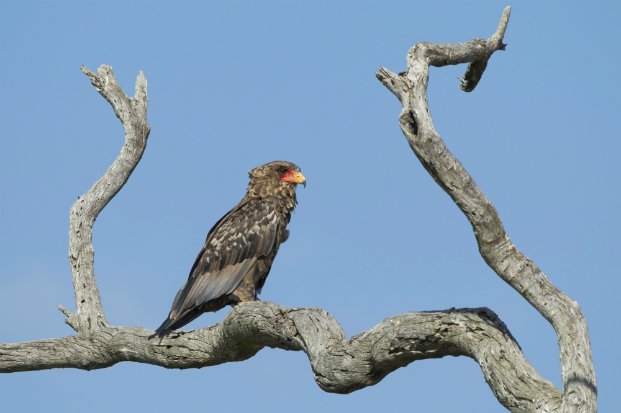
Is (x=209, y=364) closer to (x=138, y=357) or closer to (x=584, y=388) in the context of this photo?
(x=138, y=357)

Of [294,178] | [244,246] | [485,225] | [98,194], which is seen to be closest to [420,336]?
[485,225]

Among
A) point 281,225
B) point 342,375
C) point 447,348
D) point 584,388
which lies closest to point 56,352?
point 281,225

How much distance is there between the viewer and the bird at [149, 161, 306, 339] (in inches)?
325

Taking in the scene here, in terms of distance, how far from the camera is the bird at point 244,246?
825 cm

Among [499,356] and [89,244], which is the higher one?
[89,244]

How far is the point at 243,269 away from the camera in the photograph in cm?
860

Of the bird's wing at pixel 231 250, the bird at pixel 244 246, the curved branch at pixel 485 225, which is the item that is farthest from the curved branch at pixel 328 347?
the bird's wing at pixel 231 250

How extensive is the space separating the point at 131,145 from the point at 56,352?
1.78 m

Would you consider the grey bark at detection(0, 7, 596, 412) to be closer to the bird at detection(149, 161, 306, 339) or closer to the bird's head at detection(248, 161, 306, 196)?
the bird at detection(149, 161, 306, 339)

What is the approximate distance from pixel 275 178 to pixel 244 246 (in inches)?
36.7

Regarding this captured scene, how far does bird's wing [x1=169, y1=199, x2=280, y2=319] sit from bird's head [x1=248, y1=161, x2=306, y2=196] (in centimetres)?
18

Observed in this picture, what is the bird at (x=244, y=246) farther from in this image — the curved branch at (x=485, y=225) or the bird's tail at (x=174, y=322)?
the curved branch at (x=485, y=225)

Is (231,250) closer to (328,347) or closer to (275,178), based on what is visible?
(275,178)

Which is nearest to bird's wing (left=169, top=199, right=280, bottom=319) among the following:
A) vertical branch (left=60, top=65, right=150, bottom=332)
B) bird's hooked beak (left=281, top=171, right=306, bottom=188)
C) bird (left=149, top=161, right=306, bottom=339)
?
bird (left=149, top=161, right=306, bottom=339)
